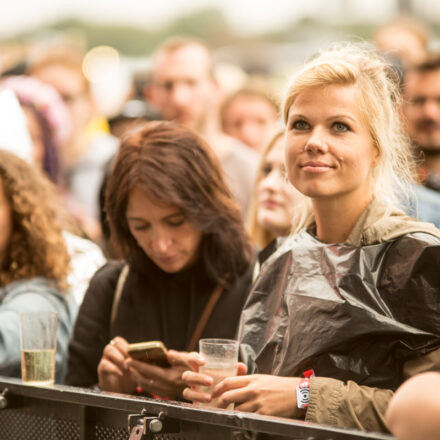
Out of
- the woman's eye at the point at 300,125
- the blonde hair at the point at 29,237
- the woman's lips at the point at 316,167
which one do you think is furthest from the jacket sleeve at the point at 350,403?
the blonde hair at the point at 29,237

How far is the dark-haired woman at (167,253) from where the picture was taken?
282 cm

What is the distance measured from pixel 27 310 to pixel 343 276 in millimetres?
1328

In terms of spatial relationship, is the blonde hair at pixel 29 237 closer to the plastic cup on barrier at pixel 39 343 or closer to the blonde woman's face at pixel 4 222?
the blonde woman's face at pixel 4 222

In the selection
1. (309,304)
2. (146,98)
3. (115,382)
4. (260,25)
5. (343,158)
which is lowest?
(115,382)

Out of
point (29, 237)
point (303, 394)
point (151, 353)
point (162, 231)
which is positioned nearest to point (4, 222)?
point (29, 237)

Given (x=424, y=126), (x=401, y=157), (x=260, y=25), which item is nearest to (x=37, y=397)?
(x=401, y=157)

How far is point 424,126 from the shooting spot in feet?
13.6

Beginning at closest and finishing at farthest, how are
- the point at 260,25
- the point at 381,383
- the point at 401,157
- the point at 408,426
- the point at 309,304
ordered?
the point at 408,426
the point at 381,383
the point at 309,304
the point at 401,157
the point at 260,25

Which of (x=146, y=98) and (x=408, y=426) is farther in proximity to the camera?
(x=146, y=98)

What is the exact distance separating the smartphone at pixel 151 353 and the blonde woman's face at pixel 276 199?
3.74 ft

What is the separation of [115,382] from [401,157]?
1093 millimetres

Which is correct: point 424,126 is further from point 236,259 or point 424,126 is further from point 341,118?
point 341,118

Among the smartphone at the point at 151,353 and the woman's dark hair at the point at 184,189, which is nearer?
the smartphone at the point at 151,353

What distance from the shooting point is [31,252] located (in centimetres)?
320
